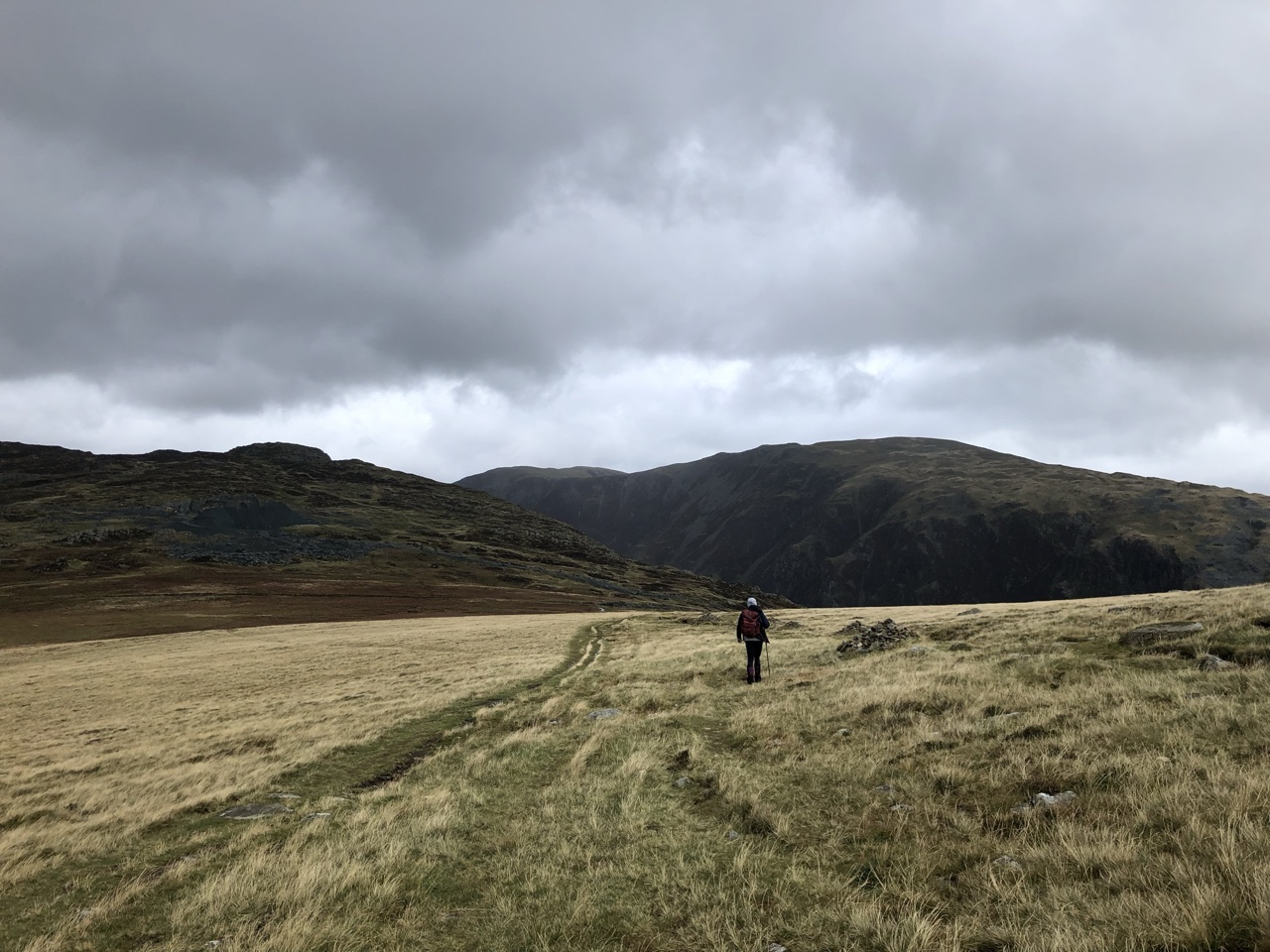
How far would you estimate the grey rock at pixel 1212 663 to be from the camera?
13.5 m

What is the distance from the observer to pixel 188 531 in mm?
132625

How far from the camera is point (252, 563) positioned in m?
114

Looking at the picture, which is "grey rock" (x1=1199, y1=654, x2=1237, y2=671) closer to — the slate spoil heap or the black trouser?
the black trouser

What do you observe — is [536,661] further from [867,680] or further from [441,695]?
[867,680]

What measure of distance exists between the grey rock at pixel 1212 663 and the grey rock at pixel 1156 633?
2.52 metres

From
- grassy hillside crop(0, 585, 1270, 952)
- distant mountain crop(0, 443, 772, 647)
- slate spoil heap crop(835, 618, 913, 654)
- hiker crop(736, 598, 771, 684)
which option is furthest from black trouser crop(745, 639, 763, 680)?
distant mountain crop(0, 443, 772, 647)

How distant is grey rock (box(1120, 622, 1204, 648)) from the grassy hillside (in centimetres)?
15

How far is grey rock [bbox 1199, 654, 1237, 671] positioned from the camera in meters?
13.5

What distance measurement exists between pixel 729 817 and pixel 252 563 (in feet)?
416

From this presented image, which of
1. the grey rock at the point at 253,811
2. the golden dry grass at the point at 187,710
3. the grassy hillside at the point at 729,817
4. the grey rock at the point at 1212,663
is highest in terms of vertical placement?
the grey rock at the point at 1212,663

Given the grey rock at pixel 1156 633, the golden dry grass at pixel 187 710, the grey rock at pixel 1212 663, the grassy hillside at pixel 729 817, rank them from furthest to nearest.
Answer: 1. the grey rock at pixel 1156 633
2. the golden dry grass at pixel 187 710
3. the grey rock at pixel 1212 663
4. the grassy hillside at pixel 729 817

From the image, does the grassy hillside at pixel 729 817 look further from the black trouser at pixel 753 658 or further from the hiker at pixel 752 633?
the hiker at pixel 752 633

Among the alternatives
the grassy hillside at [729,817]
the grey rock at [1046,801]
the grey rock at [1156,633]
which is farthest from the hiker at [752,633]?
the grey rock at [1046,801]

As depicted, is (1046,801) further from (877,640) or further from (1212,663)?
(877,640)
